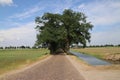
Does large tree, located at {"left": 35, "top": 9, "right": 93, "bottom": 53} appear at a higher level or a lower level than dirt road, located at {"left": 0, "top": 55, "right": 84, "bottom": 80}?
higher

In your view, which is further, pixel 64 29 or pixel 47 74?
pixel 64 29

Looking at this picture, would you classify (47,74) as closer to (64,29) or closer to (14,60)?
(14,60)

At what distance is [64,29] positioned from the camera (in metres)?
77.0

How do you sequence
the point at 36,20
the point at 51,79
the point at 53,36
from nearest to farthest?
the point at 51,79, the point at 53,36, the point at 36,20

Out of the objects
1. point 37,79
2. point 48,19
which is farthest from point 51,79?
point 48,19

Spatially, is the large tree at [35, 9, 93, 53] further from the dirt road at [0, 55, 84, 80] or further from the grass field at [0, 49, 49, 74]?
the dirt road at [0, 55, 84, 80]

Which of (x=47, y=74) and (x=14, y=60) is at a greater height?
(x=14, y=60)

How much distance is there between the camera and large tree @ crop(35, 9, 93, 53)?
250ft

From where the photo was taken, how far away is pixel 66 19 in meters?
77.6

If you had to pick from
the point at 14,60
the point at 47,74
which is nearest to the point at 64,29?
the point at 14,60

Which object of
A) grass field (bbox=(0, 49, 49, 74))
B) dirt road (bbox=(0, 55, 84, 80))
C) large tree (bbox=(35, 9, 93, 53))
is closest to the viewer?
dirt road (bbox=(0, 55, 84, 80))

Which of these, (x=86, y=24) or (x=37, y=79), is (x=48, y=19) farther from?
(x=37, y=79)

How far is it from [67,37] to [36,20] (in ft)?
35.6

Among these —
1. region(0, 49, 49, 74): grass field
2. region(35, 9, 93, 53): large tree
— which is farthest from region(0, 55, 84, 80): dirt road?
region(35, 9, 93, 53): large tree
